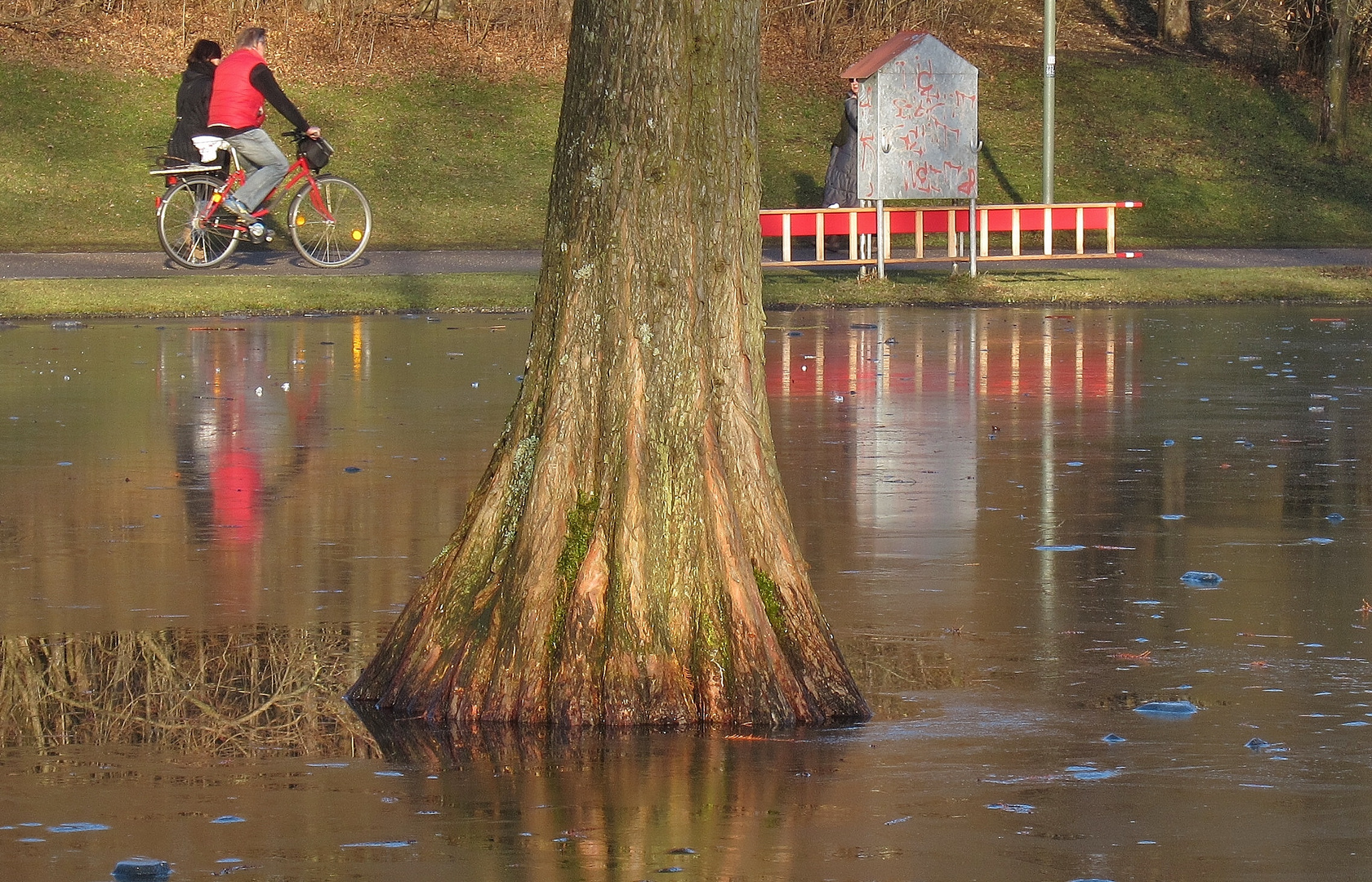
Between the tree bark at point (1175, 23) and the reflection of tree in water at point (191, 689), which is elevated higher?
the tree bark at point (1175, 23)

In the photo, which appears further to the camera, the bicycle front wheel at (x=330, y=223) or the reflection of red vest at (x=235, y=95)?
the bicycle front wheel at (x=330, y=223)

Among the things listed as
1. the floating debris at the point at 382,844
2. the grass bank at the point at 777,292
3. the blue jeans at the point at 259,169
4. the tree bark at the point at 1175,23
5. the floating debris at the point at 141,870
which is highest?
the tree bark at the point at 1175,23

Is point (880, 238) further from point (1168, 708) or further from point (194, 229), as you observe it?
point (1168, 708)

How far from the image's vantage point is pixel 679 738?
17.4ft

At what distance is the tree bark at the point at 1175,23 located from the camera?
123 ft

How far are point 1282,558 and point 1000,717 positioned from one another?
254cm

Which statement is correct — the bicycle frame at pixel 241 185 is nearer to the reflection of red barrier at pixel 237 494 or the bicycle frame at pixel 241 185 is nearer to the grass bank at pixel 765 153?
the grass bank at pixel 765 153

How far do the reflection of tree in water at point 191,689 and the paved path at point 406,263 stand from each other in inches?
540

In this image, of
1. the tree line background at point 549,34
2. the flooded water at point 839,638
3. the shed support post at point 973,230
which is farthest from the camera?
the tree line background at point 549,34

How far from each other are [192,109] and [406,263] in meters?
2.68

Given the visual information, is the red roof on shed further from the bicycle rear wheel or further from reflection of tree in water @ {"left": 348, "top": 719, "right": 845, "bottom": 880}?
reflection of tree in water @ {"left": 348, "top": 719, "right": 845, "bottom": 880}

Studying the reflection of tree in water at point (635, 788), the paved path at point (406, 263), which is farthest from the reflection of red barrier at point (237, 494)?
the paved path at point (406, 263)

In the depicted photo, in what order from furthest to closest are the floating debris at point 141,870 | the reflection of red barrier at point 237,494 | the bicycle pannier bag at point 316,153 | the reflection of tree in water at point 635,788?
the bicycle pannier bag at point 316,153 < the reflection of red barrier at point 237,494 < the reflection of tree in water at point 635,788 < the floating debris at point 141,870

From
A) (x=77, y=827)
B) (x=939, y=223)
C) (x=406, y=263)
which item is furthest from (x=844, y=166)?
(x=77, y=827)
